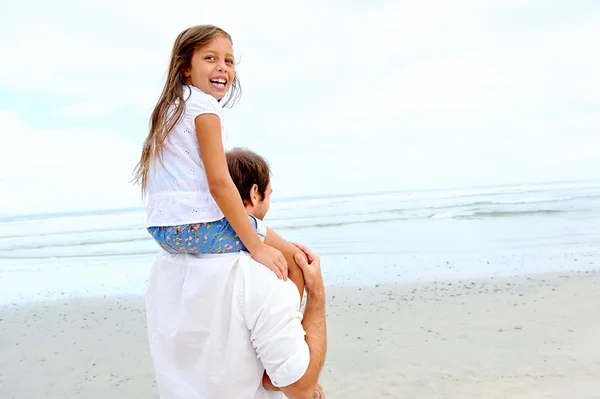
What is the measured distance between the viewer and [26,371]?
15.3 feet

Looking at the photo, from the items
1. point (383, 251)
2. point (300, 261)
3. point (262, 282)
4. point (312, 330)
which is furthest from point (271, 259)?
point (383, 251)

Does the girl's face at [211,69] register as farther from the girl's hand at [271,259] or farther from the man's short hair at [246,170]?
the girl's hand at [271,259]

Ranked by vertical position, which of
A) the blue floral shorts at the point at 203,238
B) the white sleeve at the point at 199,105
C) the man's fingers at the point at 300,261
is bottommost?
the man's fingers at the point at 300,261

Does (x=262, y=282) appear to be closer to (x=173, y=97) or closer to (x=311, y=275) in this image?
(x=311, y=275)

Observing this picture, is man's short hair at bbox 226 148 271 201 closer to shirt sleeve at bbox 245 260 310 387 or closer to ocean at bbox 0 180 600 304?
shirt sleeve at bbox 245 260 310 387

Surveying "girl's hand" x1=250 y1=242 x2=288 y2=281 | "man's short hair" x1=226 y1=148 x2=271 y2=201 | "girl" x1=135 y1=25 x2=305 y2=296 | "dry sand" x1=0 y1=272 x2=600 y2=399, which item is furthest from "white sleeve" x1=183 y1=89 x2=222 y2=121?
"dry sand" x1=0 y1=272 x2=600 y2=399

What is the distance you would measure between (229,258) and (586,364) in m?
3.69

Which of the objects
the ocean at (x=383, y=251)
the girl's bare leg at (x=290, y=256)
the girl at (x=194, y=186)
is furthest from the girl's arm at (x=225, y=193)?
the ocean at (x=383, y=251)

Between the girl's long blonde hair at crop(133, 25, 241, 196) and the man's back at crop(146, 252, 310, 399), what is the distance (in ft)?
1.34

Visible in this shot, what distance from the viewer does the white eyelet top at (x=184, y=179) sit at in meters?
1.67

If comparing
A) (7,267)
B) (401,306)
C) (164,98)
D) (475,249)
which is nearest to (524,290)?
(401,306)

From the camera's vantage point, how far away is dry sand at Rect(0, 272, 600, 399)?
3854 mm

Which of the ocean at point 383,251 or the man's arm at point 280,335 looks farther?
the ocean at point 383,251

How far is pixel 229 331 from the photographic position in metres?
1.60
